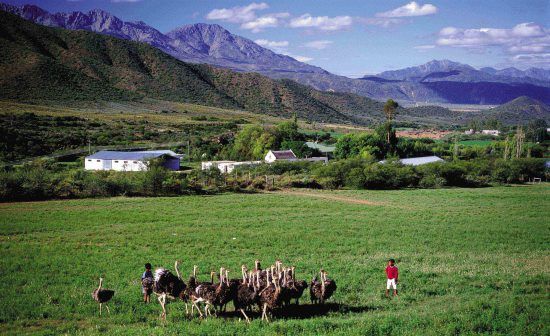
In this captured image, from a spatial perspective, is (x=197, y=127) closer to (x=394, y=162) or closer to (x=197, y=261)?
(x=394, y=162)

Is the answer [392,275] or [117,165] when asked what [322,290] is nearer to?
[392,275]

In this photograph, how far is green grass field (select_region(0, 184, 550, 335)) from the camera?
12.5m

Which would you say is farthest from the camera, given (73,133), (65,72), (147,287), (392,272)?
(65,72)

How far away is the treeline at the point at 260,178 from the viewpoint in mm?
46344

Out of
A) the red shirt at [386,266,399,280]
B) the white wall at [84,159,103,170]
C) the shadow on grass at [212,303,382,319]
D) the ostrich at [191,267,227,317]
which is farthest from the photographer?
the white wall at [84,159,103,170]

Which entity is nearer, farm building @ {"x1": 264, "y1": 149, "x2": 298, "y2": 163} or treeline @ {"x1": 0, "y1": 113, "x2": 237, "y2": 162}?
treeline @ {"x1": 0, "y1": 113, "x2": 237, "y2": 162}

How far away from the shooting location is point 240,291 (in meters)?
13.1

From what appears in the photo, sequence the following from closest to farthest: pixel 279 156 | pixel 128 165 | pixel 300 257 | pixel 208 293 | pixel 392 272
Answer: pixel 208 293 < pixel 392 272 < pixel 300 257 < pixel 128 165 < pixel 279 156

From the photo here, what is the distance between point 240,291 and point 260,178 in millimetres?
47350

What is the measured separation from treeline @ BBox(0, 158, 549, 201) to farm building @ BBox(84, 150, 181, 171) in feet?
22.9

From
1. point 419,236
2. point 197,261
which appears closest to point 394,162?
point 419,236

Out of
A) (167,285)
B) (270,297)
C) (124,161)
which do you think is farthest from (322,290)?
(124,161)

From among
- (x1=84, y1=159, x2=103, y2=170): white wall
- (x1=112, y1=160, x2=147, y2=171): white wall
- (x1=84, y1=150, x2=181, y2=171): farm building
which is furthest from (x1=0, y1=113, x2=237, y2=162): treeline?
(x1=112, y1=160, x2=147, y2=171): white wall

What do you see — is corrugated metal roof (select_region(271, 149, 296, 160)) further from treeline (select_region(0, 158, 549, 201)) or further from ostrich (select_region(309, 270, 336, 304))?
ostrich (select_region(309, 270, 336, 304))
